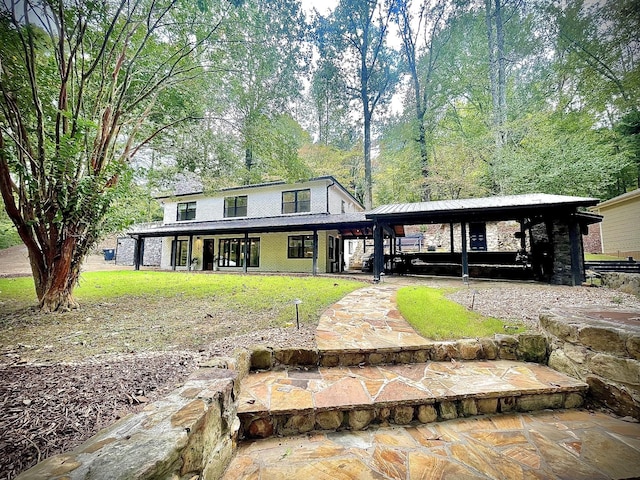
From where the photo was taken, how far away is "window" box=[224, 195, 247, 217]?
595 inches

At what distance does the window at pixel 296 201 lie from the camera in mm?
13781

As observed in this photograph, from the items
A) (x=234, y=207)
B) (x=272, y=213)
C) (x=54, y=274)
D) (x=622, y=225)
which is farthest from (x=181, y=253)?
(x=622, y=225)

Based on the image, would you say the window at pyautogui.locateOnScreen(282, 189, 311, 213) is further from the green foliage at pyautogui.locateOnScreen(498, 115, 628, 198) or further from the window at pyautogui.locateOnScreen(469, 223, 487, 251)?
the window at pyautogui.locateOnScreen(469, 223, 487, 251)

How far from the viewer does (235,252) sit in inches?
592

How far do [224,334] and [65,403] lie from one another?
5.90 feet

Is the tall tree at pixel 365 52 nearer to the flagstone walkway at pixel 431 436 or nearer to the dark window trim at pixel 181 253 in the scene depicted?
the dark window trim at pixel 181 253

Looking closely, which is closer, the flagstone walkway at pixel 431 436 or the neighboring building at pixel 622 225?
the flagstone walkway at pixel 431 436

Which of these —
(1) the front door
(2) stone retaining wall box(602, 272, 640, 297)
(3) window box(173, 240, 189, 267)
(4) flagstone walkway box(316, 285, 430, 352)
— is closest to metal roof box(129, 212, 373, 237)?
(3) window box(173, 240, 189, 267)

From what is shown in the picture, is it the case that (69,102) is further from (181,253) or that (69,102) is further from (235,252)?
(181,253)

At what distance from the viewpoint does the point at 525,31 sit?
11383 mm

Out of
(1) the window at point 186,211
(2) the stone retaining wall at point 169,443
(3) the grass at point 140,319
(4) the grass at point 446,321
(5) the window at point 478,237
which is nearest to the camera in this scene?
(2) the stone retaining wall at point 169,443

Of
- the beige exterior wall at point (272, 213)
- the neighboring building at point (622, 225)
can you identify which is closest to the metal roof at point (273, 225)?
the beige exterior wall at point (272, 213)

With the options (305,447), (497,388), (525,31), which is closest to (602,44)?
(497,388)

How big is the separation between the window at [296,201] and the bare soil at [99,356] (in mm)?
9450
